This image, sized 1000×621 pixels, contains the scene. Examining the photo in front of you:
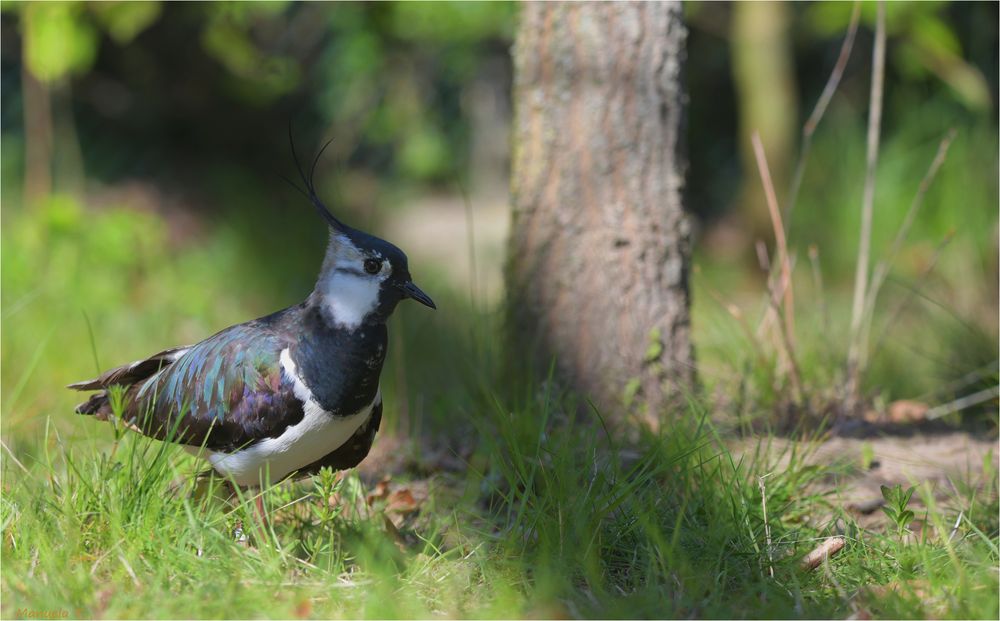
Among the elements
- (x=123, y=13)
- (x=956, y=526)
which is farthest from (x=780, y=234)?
(x=123, y=13)

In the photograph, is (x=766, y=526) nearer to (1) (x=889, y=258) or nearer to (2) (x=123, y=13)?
(1) (x=889, y=258)

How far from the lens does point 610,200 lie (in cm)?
353

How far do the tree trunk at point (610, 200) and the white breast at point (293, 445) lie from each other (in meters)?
1.01

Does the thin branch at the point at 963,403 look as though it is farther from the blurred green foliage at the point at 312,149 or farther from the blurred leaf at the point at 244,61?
the blurred leaf at the point at 244,61

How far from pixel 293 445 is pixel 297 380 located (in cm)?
16

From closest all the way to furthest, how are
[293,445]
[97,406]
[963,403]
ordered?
[293,445], [97,406], [963,403]

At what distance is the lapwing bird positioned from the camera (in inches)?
106

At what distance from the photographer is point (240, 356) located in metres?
2.82

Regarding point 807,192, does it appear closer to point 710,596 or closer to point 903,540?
point 903,540

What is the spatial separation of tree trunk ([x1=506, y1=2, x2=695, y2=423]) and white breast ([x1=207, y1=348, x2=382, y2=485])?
101 cm

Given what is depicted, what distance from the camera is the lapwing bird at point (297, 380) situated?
8.87 feet

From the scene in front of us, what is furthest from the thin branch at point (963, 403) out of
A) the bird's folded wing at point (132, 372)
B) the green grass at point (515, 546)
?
the bird's folded wing at point (132, 372)

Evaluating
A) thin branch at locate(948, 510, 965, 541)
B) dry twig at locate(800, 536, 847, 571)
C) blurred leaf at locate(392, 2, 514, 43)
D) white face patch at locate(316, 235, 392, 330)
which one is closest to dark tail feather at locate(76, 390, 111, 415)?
white face patch at locate(316, 235, 392, 330)

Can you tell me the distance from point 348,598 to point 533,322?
1403 millimetres
